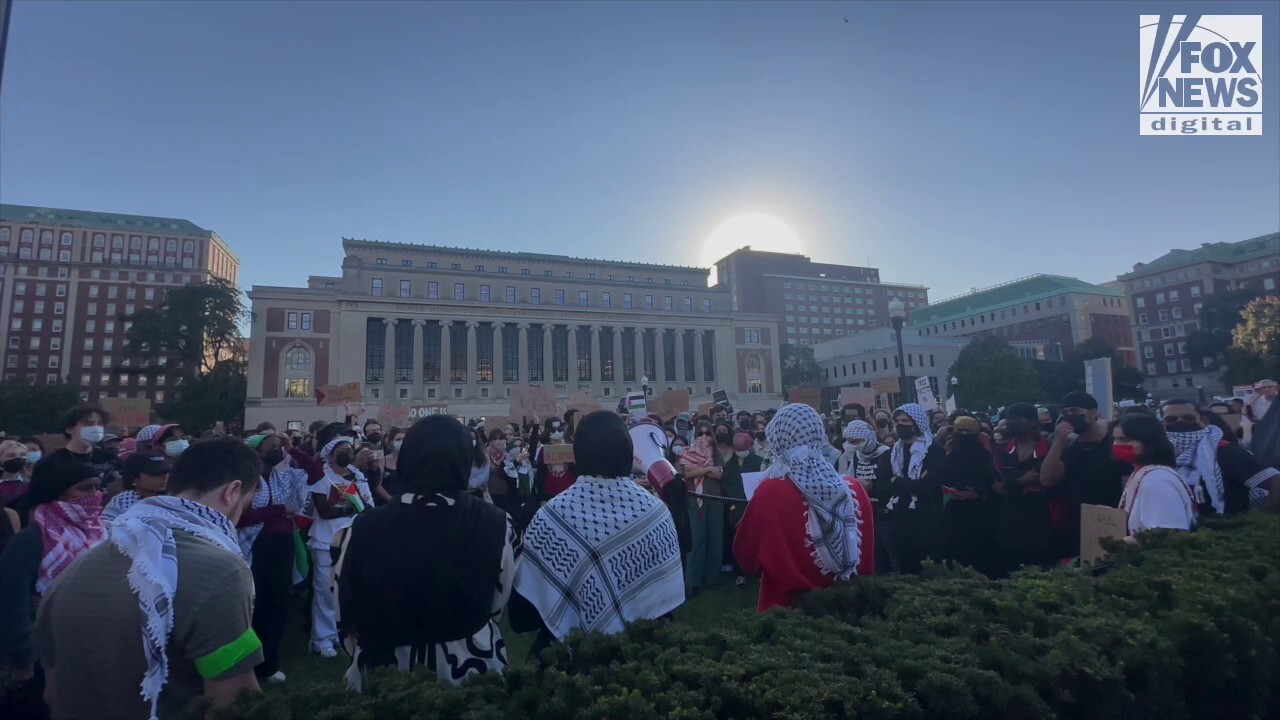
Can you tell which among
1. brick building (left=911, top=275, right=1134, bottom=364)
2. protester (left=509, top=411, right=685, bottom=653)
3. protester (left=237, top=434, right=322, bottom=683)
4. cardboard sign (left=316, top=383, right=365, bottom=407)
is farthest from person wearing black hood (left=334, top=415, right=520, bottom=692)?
brick building (left=911, top=275, right=1134, bottom=364)

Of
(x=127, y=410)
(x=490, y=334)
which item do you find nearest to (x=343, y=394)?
(x=127, y=410)

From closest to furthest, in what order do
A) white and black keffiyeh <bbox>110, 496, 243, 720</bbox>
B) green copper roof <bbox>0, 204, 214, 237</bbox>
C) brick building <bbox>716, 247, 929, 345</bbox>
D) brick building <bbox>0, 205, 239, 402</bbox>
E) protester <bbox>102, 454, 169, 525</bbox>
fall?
white and black keffiyeh <bbox>110, 496, 243, 720</bbox>
protester <bbox>102, 454, 169, 525</bbox>
brick building <bbox>0, 205, 239, 402</bbox>
green copper roof <bbox>0, 204, 214, 237</bbox>
brick building <bbox>716, 247, 929, 345</bbox>

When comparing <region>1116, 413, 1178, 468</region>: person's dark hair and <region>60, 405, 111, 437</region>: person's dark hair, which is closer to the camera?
<region>1116, 413, 1178, 468</region>: person's dark hair

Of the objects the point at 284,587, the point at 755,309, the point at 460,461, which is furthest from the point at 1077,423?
the point at 755,309

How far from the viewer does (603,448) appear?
3.17 metres

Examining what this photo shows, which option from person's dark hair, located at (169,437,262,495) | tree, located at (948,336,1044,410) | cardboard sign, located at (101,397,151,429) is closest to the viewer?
person's dark hair, located at (169,437,262,495)

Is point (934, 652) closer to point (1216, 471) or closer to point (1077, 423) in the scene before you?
point (1077, 423)

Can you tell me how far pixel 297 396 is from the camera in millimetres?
63281

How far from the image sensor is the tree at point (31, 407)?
50.8 m

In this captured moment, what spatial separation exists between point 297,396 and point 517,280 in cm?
2660

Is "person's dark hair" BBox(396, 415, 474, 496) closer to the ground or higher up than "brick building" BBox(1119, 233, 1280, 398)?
closer to the ground

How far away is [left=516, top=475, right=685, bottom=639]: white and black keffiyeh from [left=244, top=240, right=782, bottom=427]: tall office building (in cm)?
6062

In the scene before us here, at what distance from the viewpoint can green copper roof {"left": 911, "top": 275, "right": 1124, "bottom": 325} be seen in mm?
94000

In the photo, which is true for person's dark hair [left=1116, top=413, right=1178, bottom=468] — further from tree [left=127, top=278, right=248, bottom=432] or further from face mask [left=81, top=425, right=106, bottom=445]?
tree [left=127, top=278, right=248, bottom=432]
